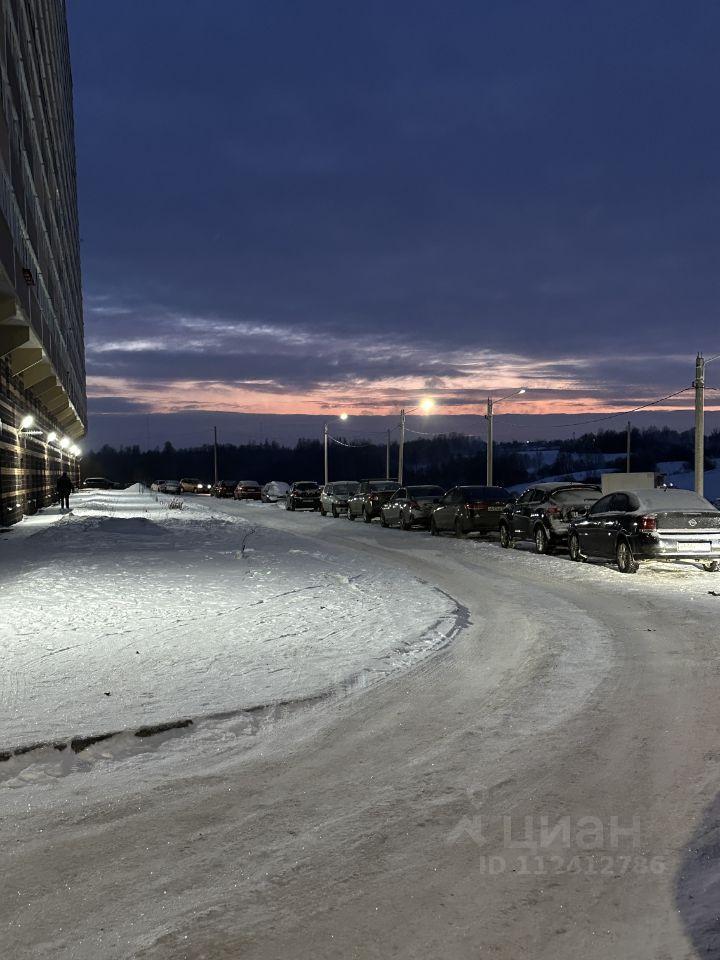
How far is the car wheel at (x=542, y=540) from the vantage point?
20797 mm

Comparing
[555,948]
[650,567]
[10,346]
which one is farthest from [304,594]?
[10,346]

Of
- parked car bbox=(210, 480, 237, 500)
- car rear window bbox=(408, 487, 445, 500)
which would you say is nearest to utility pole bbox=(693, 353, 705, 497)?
car rear window bbox=(408, 487, 445, 500)

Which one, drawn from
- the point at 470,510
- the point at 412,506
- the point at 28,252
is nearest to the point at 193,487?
the point at 412,506

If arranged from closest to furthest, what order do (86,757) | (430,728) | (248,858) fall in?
(248,858)
(86,757)
(430,728)

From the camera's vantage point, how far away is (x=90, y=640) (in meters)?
9.48

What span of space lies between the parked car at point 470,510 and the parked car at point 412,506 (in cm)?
129

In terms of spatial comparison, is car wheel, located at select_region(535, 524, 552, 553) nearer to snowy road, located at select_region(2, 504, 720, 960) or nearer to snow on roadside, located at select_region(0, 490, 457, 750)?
snow on roadside, located at select_region(0, 490, 457, 750)

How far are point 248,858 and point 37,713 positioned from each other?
10.5ft

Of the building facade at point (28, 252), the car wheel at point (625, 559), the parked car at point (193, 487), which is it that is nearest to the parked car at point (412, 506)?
the car wheel at point (625, 559)

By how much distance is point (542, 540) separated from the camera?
69.0 ft

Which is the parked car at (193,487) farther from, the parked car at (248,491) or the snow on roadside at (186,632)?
the snow on roadside at (186,632)

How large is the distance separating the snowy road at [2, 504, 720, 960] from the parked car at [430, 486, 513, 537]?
710 inches

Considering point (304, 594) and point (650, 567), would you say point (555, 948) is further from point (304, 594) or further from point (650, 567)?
point (650, 567)

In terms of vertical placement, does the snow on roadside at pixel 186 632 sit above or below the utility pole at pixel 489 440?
below
